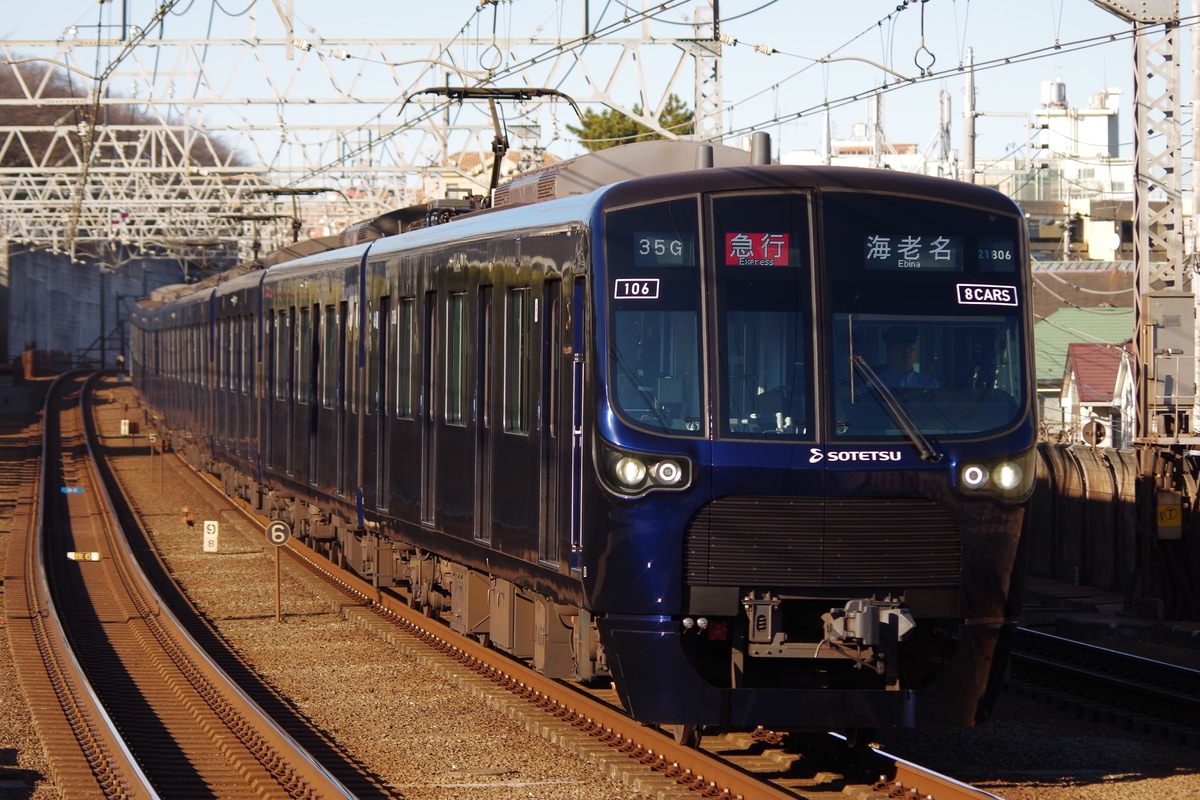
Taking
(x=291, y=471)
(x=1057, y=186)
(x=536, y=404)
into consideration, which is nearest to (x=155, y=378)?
(x=291, y=471)

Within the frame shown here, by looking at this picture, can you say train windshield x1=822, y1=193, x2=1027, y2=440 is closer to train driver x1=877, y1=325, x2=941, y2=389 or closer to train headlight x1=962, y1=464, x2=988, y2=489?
train driver x1=877, y1=325, x2=941, y2=389

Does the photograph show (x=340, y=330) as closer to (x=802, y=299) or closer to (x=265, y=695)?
(x=265, y=695)

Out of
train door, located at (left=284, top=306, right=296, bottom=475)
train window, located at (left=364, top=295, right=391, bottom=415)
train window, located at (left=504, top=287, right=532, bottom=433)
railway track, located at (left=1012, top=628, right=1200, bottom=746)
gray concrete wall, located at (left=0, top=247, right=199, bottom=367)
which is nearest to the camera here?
train window, located at (left=504, top=287, right=532, bottom=433)

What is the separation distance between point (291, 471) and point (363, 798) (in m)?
9.97

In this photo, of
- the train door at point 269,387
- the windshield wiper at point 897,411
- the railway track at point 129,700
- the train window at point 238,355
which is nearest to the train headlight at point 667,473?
the windshield wiper at point 897,411

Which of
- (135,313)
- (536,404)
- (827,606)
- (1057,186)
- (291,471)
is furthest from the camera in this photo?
(1057,186)

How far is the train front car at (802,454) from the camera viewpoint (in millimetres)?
8234

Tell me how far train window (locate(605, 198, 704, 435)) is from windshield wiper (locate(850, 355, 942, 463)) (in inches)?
31.7

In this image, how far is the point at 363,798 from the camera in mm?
8828

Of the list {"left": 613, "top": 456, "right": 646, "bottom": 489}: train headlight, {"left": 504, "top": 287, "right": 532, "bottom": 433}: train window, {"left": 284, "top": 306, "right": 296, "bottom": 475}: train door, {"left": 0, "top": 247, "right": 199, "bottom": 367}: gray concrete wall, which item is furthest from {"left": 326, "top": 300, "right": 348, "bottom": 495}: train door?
{"left": 0, "top": 247, "right": 199, "bottom": 367}: gray concrete wall

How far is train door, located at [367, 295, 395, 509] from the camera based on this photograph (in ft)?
45.2

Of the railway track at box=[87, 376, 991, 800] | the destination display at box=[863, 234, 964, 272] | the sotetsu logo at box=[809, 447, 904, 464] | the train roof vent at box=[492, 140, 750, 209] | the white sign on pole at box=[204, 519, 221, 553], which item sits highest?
the train roof vent at box=[492, 140, 750, 209]

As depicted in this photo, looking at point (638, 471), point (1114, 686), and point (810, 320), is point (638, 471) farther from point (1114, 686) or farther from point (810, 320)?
point (1114, 686)

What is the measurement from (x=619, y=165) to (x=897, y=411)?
10.6 feet
